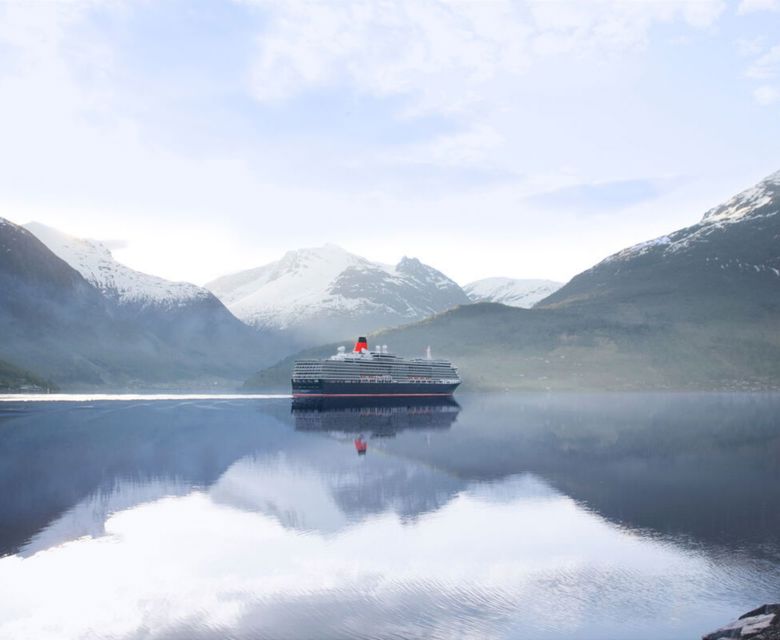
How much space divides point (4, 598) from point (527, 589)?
75.4 feet

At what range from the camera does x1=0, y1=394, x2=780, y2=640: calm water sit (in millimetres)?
30312

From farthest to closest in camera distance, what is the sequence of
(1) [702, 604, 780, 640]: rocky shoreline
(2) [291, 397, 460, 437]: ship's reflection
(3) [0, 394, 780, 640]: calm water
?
(2) [291, 397, 460, 437]: ship's reflection, (3) [0, 394, 780, 640]: calm water, (1) [702, 604, 780, 640]: rocky shoreline

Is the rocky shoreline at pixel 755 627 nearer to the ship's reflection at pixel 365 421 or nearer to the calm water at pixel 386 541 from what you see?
the calm water at pixel 386 541

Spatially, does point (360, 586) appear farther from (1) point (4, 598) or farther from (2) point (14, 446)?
(2) point (14, 446)

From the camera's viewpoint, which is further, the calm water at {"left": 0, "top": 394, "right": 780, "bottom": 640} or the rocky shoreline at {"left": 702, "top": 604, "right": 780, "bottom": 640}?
the calm water at {"left": 0, "top": 394, "right": 780, "bottom": 640}

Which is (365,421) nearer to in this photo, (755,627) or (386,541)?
(386,541)

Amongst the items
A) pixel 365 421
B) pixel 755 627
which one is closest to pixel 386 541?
pixel 755 627

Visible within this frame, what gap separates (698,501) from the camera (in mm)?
53562

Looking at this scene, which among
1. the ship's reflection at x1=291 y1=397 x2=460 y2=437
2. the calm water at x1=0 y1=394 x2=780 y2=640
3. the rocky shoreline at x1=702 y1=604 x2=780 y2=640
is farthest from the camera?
the ship's reflection at x1=291 y1=397 x2=460 y2=437

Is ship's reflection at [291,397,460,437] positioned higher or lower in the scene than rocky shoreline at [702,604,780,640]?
lower

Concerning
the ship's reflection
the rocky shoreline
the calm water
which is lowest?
the ship's reflection

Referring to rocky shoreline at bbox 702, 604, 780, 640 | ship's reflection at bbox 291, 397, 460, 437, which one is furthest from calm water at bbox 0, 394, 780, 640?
ship's reflection at bbox 291, 397, 460, 437

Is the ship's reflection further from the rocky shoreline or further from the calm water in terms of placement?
the rocky shoreline

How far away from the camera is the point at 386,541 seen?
42812 millimetres
